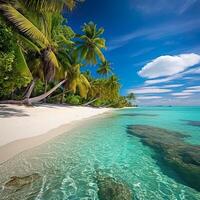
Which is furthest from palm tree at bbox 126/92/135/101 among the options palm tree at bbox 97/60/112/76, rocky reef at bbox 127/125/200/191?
rocky reef at bbox 127/125/200/191

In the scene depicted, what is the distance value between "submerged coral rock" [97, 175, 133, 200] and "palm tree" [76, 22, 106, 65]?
2129cm

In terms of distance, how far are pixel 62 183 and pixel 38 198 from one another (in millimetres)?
775

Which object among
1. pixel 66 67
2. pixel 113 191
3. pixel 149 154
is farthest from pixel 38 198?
pixel 66 67

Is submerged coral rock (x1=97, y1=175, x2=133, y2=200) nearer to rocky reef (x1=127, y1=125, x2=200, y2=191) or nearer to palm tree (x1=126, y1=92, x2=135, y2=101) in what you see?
rocky reef (x1=127, y1=125, x2=200, y2=191)

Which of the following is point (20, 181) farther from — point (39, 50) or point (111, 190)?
point (39, 50)

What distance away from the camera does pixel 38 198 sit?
11.6ft

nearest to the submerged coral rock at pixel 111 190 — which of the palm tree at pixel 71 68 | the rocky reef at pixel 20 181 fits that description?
the rocky reef at pixel 20 181

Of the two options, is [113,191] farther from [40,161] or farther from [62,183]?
[40,161]

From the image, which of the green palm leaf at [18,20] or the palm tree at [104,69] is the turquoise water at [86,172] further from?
the palm tree at [104,69]

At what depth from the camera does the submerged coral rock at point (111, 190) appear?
3.61 meters

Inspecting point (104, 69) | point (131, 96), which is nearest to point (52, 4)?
point (104, 69)

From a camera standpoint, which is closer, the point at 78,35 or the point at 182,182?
the point at 182,182

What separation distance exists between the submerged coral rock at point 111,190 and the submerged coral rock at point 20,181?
1.49 m

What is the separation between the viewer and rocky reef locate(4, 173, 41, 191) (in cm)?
389
